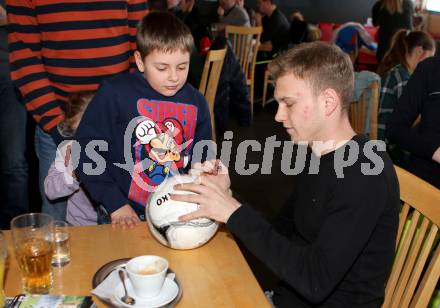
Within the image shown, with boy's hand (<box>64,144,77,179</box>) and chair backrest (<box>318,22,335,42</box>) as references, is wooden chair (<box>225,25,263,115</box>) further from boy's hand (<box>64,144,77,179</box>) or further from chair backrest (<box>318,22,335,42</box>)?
boy's hand (<box>64,144,77,179</box>)

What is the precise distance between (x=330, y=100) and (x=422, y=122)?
1.16m

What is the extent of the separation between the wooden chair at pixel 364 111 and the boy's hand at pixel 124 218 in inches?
57.6

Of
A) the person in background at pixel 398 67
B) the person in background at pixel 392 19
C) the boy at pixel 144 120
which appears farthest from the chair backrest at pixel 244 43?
the boy at pixel 144 120

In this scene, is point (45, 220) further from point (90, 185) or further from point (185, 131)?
point (185, 131)

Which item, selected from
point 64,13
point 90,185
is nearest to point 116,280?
point 90,185

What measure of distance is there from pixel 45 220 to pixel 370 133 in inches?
72.8

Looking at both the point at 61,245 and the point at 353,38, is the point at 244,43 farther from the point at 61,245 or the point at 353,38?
the point at 61,245

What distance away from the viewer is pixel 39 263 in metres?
1.04

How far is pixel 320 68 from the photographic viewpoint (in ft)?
3.89

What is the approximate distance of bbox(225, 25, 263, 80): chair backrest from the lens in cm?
529

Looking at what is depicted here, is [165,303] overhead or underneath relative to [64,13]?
underneath

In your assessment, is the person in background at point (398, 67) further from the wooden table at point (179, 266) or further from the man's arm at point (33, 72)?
the man's arm at point (33, 72)

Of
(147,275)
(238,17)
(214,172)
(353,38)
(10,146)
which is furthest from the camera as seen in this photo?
(353,38)

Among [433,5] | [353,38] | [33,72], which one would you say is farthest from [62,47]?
[433,5]
